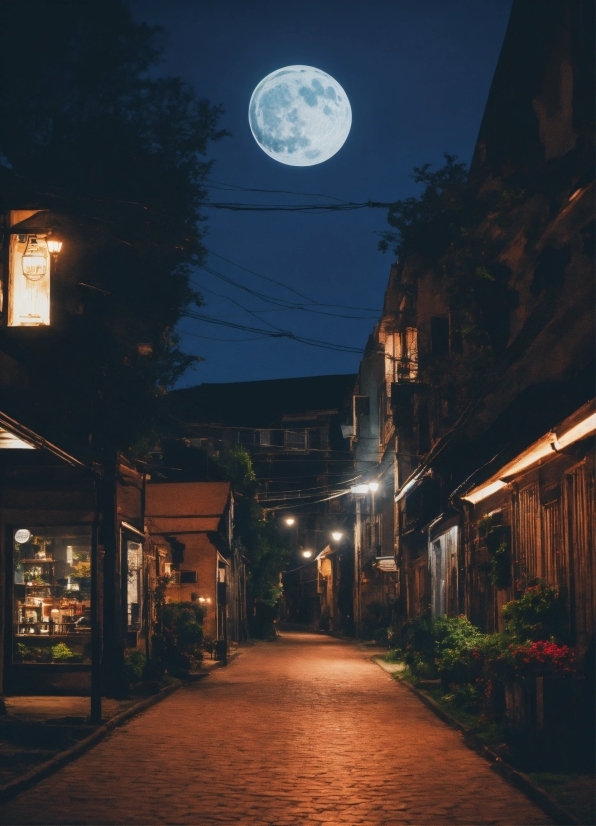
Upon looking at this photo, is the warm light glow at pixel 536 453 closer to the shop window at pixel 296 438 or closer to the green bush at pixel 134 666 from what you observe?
the green bush at pixel 134 666

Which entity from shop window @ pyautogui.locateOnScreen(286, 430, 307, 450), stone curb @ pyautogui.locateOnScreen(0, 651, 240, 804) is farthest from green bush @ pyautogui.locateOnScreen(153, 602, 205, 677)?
shop window @ pyautogui.locateOnScreen(286, 430, 307, 450)

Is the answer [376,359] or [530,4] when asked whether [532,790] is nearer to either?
[530,4]

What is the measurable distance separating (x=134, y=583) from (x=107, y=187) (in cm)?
954

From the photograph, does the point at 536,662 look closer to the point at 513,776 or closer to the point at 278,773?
the point at 513,776

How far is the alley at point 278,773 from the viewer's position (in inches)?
333

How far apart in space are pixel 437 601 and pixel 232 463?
22.1m

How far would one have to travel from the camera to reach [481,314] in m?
21.3

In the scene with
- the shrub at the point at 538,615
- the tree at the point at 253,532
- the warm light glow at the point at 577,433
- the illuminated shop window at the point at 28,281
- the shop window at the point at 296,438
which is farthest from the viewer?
the shop window at the point at 296,438

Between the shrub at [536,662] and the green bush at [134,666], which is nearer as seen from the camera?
the shrub at [536,662]

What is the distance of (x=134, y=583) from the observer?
75.2 ft

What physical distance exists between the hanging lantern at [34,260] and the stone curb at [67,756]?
7898 millimetres

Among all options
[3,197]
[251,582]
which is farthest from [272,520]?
[3,197]

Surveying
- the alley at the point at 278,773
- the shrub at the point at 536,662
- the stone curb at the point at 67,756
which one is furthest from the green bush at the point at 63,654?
the shrub at the point at 536,662

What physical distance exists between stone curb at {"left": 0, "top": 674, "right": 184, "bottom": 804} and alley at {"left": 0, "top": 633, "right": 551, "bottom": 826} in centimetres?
13
